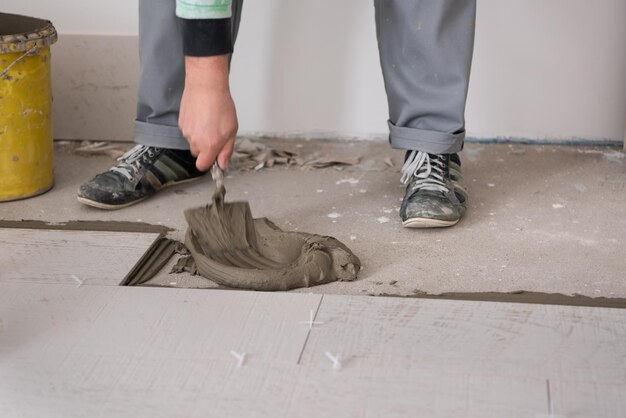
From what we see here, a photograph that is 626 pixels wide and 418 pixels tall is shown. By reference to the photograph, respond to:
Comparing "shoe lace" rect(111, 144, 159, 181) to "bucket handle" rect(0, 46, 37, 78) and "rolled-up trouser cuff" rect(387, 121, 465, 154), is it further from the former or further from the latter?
"rolled-up trouser cuff" rect(387, 121, 465, 154)

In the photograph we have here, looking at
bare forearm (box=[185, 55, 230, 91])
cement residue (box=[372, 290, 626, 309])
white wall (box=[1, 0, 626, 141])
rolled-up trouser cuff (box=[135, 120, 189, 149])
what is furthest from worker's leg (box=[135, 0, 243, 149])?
cement residue (box=[372, 290, 626, 309])

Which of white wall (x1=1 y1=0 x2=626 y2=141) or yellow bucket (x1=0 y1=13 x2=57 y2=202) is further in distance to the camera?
white wall (x1=1 y1=0 x2=626 y2=141)

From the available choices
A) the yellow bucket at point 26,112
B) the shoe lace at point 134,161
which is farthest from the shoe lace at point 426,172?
the yellow bucket at point 26,112

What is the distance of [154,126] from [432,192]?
0.73m

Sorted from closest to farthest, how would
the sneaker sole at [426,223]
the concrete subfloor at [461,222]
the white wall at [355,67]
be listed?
the concrete subfloor at [461,222] < the sneaker sole at [426,223] < the white wall at [355,67]

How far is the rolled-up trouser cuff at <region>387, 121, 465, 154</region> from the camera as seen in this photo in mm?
2168

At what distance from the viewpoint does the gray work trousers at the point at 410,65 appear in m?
2.10

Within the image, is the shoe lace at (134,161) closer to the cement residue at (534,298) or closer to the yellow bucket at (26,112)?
the yellow bucket at (26,112)

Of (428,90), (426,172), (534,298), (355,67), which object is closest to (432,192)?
(426,172)

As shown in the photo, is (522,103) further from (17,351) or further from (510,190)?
(17,351)

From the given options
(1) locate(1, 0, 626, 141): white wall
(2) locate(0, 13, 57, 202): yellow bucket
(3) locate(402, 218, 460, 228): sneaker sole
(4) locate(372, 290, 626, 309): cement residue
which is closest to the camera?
(4) locate(372, 290, 626, 309): cement residue

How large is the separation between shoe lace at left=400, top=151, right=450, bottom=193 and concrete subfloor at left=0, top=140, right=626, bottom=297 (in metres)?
0.09

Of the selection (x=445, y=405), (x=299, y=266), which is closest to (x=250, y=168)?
(x=299, y=266)

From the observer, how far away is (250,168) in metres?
2.50
